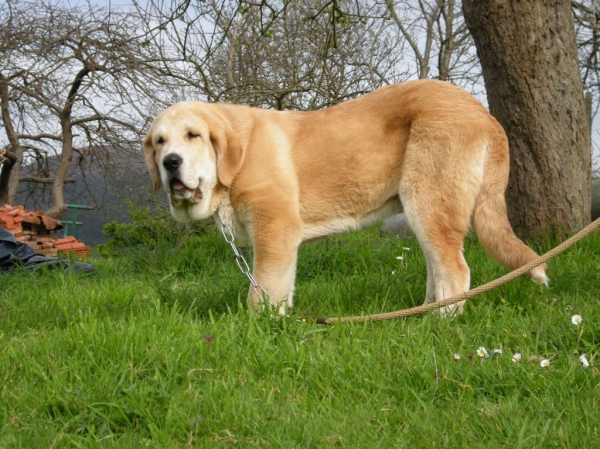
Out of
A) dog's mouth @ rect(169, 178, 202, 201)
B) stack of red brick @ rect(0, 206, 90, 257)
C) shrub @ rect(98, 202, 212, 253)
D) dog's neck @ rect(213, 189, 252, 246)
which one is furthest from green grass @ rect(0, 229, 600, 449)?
stack of red brick @ rect(0, 206, 90, 257)

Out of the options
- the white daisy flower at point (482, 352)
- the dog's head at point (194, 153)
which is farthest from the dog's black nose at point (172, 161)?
the white daisy flower at point (482, 352)

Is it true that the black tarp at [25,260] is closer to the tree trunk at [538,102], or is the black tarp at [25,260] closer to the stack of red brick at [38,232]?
the stack of red brick at [38,232]

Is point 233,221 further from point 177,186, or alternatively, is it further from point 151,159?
point 151,159

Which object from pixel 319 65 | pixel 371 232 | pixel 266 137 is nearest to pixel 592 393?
pixel 266 137

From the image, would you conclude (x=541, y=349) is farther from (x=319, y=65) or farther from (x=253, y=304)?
(x=319, y=65)

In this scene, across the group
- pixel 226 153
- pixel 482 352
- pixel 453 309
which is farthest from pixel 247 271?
pixel 482 352

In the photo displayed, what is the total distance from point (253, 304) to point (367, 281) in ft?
3.80

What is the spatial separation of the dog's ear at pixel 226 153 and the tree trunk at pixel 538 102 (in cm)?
269

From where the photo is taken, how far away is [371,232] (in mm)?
7492

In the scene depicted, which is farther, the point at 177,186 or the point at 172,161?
the point at 177,186

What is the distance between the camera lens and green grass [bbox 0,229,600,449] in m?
2.46

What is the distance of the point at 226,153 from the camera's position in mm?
4289

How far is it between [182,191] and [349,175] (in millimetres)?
1178

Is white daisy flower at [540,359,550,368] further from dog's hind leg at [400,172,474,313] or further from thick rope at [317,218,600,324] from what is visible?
dog's hind leg at [400,172,474,313]
